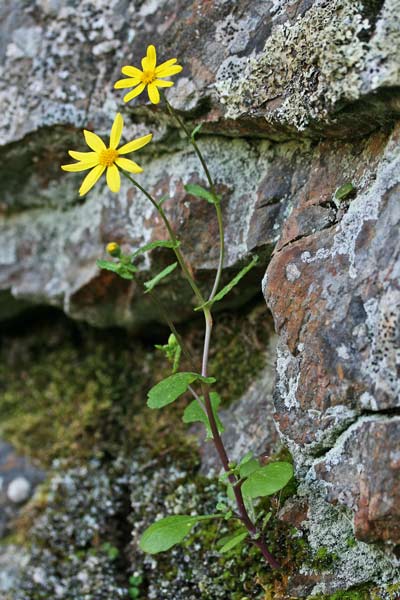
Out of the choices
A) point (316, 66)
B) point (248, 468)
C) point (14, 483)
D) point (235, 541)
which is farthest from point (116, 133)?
point (14, 483)

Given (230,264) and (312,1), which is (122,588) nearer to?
(230,264)

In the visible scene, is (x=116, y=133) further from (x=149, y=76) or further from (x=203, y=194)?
(x=203, y=194)

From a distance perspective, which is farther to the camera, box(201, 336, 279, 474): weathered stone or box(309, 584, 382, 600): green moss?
box(201, 336, 279, 474): weathered stone

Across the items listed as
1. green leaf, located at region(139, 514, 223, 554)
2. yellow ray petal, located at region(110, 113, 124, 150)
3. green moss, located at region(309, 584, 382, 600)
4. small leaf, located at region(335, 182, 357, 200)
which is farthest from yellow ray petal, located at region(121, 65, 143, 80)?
green moss, located at region(309, 584, 382, 600)

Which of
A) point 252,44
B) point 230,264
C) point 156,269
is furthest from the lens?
point 156,269

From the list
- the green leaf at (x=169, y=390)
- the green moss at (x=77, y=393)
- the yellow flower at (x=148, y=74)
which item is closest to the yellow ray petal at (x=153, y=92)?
the yellow flower at (x=148, y=74)

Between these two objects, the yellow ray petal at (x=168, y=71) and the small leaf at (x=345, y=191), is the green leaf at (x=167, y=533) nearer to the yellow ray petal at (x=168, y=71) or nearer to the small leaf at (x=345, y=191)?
the small leaf at (x=345, y=191)

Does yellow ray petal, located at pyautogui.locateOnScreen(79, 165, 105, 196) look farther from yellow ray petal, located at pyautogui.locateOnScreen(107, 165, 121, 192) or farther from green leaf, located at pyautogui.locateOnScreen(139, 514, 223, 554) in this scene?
green leaf, located at pyautogui.locateOnScreen(139, 514, 223, 554)

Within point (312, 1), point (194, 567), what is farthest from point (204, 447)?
point (312, 1)
